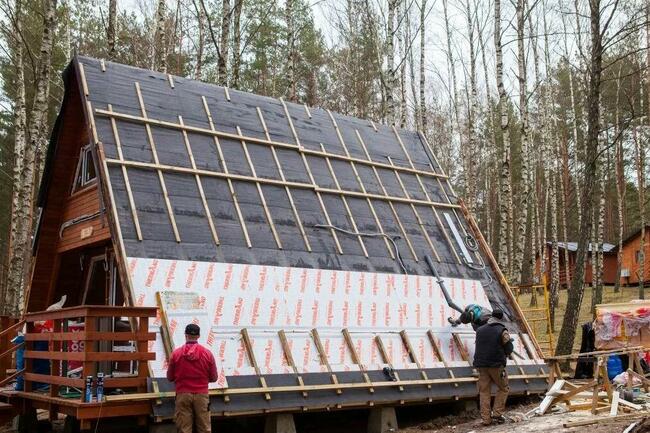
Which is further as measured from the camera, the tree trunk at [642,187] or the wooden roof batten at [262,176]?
the tree trunk at [642,187]

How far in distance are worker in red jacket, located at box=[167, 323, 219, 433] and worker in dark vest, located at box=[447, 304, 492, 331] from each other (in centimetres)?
515

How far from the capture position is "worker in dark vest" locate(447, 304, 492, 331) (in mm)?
10641

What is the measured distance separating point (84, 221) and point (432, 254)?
20.5 ft

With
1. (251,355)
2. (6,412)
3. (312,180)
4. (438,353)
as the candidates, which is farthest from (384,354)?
(6,412)

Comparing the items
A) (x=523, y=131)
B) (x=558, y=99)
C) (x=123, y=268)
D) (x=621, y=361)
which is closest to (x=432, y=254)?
(x=621, y=361)

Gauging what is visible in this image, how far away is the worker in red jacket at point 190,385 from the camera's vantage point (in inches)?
272

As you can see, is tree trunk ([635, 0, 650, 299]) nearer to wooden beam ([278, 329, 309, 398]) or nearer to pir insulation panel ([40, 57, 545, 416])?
pir insulation panel ([40, 57, 545, 416])

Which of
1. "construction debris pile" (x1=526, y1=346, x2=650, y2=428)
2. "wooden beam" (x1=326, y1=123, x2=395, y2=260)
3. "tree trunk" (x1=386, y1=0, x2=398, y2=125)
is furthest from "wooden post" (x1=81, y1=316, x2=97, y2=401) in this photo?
"tree trunk" (x1=386, y1=0, x2=398, y2=125)

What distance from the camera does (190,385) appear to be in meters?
6.91

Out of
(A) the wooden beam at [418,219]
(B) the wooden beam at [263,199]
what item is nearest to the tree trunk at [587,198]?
(A) the wooden beam at [418,219]

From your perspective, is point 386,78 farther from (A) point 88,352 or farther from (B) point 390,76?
(A) point 88,352

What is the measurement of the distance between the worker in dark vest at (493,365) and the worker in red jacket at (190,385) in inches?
167

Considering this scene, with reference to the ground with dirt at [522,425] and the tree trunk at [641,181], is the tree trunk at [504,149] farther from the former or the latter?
the tree trunk at [641,181]

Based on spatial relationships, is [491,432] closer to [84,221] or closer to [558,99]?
[84,221]
